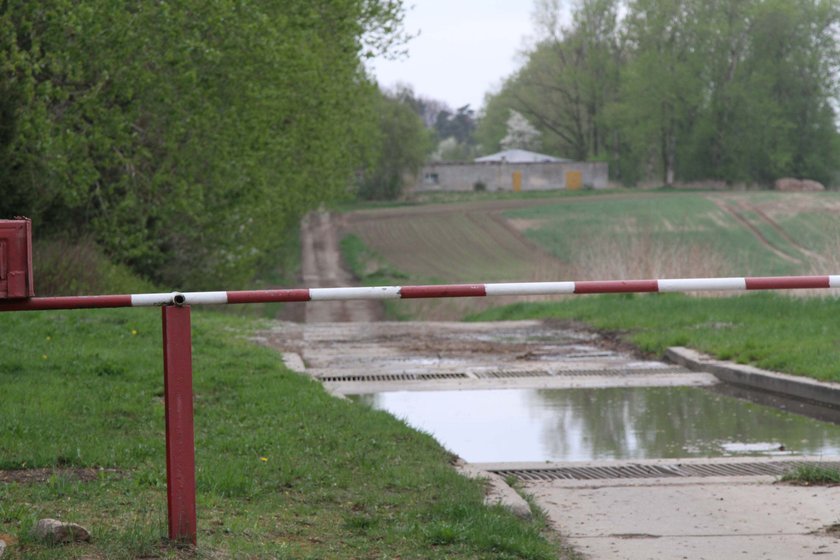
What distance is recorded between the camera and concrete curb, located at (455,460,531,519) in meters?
6.76

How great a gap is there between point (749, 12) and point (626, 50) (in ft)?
44.5

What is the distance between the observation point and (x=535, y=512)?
7105 millimetres

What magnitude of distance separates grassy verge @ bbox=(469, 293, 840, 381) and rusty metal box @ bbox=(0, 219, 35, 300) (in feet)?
30.0

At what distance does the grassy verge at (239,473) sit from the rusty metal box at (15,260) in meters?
1.03

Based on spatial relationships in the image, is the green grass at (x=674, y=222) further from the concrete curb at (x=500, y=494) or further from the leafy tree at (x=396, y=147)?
the concrete curb at (x=500, y=494)

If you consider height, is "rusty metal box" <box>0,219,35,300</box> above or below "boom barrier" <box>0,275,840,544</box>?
above

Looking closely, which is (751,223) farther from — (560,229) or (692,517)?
(692,517)

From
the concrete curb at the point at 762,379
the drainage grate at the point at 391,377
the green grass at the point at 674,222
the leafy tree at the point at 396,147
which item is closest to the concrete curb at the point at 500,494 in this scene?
the concrete curb at the point at 762,379

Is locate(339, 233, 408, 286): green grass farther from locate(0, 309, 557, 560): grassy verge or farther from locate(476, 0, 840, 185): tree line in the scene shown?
locate(476, 0, 840, 185): tree line

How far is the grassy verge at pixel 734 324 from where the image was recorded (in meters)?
14.2

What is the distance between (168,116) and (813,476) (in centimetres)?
1878

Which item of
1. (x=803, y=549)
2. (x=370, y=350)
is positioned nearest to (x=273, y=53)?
(x=370, y=350)

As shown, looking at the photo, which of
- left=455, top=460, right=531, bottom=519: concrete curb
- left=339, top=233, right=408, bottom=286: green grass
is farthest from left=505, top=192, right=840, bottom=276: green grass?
left=455, top=460, right=531, bottom=519: concrete curb

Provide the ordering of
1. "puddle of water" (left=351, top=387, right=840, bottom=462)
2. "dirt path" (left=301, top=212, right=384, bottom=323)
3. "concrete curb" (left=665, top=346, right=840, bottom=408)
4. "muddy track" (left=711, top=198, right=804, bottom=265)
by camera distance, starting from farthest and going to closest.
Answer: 1. "muddy track" (left=711, top=198, right=804, bottom=265)
2. "dirt path" (left=301, top=212, right=384, bottom=323)
3. "concrete curb" (left=665, top=346, right=840, bottom=408)
4. "puddle of water" (left=351, top=387, right=840, bottom=462)
